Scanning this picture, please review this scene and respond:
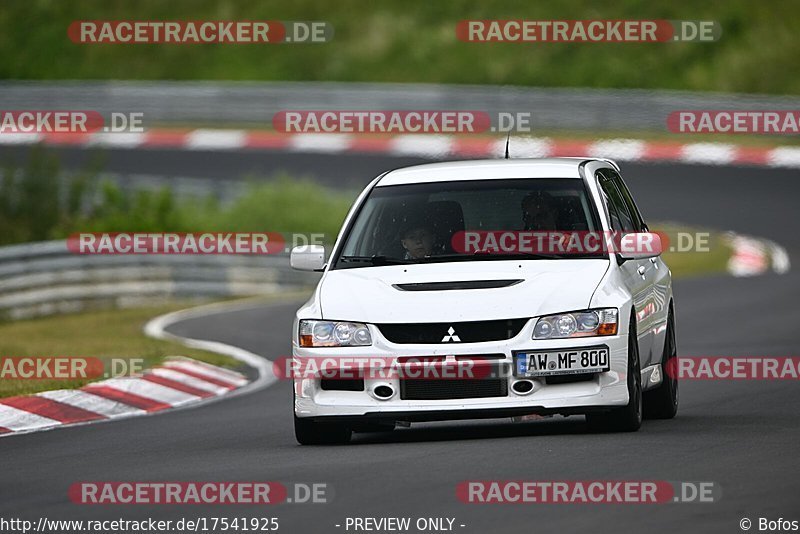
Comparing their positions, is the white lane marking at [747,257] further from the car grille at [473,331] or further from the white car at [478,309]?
the car grille at [473,331]

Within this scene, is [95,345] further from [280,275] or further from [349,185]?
[349,185]

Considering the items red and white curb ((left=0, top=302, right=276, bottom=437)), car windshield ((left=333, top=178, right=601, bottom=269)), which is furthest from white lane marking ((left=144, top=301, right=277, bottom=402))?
car windshield ((left=333, top=178, right=601, bottom=269))

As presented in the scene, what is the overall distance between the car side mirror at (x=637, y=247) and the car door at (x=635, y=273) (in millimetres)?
87

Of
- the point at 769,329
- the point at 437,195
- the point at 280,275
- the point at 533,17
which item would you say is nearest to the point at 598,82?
the point at 533,17

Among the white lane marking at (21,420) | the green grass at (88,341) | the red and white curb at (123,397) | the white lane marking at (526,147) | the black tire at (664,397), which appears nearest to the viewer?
the black tire at (664,397)

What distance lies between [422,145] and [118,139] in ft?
27.1

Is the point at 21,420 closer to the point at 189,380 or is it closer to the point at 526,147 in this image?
the point at 189,380

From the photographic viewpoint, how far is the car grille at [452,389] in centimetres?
981

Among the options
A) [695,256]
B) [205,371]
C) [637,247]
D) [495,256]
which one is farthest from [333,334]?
[695,256]

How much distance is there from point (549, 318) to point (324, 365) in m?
1.29

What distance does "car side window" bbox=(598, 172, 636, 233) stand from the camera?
11.4 m

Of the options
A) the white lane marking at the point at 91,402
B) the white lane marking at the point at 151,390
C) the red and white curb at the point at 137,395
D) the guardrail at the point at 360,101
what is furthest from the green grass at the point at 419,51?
the white lane marking at the point at 91,402

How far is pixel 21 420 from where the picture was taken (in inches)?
504

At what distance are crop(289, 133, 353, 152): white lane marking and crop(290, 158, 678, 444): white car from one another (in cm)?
2851
